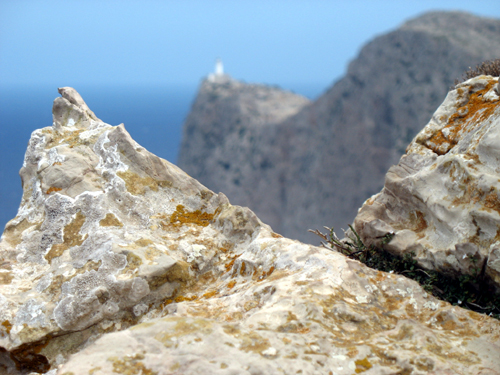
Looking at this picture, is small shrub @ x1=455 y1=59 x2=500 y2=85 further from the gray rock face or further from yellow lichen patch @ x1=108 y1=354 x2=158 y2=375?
the gray rock face

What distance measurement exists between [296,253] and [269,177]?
3175 inches

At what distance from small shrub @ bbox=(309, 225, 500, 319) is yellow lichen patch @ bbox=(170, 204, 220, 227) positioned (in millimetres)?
1891

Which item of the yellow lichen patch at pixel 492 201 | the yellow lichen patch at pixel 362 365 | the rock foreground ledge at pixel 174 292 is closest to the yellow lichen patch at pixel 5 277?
the rock foreground ledge at pixel 174 292

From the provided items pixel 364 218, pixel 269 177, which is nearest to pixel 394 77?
pixel 269 177

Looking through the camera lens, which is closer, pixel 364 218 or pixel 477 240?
pixel 477 240

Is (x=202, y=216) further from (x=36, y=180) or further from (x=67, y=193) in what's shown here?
(x=36, y=180)

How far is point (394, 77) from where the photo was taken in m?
Result: 72.0

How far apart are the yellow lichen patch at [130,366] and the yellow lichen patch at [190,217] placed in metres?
2.41

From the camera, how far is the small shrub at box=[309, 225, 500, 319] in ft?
15.8

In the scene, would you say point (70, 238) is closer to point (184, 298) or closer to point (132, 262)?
point (132, 262)

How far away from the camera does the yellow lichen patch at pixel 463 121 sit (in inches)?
229

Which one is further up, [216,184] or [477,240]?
[477,240]

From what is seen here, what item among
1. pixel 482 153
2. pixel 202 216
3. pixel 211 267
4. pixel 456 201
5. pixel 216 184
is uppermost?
pixel 482 153

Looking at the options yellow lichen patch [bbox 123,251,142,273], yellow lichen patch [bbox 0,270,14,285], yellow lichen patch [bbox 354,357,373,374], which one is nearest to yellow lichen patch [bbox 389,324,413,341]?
yellow lichen patch [bbox 354,357,373,374]
